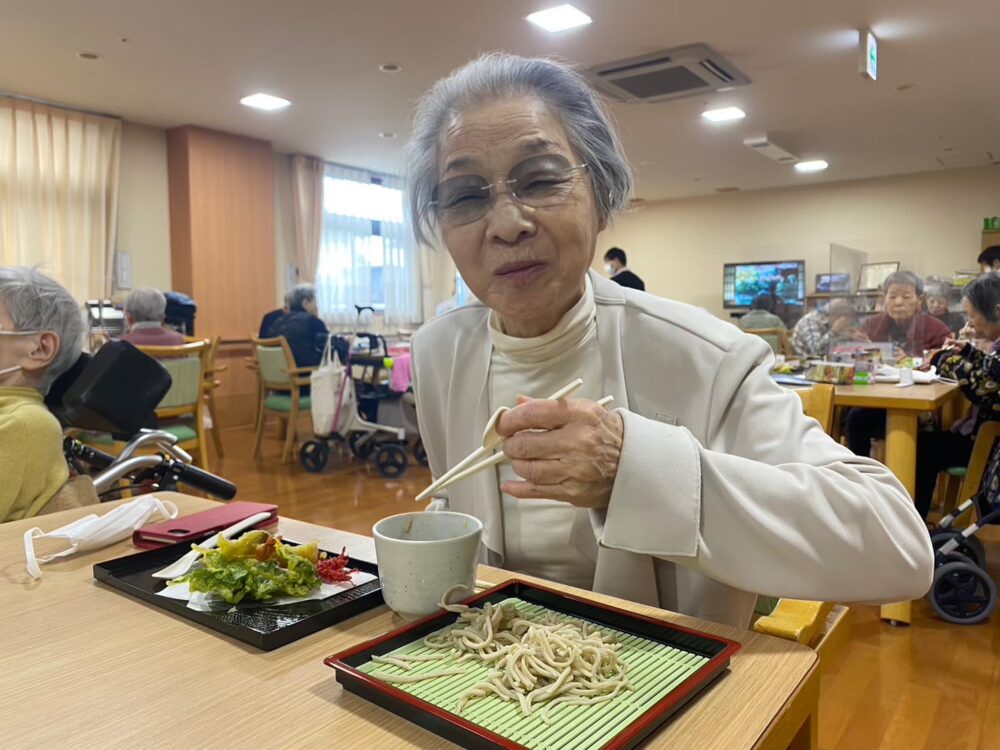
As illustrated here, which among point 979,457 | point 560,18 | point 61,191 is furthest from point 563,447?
point 61,191

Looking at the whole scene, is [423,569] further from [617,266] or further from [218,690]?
[617,266]

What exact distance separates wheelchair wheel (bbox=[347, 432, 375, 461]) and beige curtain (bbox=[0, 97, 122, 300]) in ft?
8.32

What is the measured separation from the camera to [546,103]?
95 centimetres

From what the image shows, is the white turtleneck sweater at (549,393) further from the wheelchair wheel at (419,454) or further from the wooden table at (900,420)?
the wheelchair wheel at (419,454)

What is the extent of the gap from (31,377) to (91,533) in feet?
2.13

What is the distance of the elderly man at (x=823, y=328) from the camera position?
3.84 meters

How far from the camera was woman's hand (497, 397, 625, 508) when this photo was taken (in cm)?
66

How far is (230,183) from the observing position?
6742 mm

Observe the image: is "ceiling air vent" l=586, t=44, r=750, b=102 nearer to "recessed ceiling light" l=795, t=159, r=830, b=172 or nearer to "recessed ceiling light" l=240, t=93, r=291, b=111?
"recessed ceiling light" l=240, t=93, r=291, b=111

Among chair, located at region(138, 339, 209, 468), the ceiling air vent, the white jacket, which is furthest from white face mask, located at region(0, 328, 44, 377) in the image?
the ceiling air vent

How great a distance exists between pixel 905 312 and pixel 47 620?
13.8 ft

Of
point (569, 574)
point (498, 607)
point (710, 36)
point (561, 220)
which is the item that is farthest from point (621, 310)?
point (710, 36)

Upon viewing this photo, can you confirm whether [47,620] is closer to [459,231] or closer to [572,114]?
[459,231]

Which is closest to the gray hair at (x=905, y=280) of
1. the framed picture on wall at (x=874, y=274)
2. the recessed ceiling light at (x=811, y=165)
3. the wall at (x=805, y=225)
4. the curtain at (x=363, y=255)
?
the framed picture on wall at (x=874, y=274)
